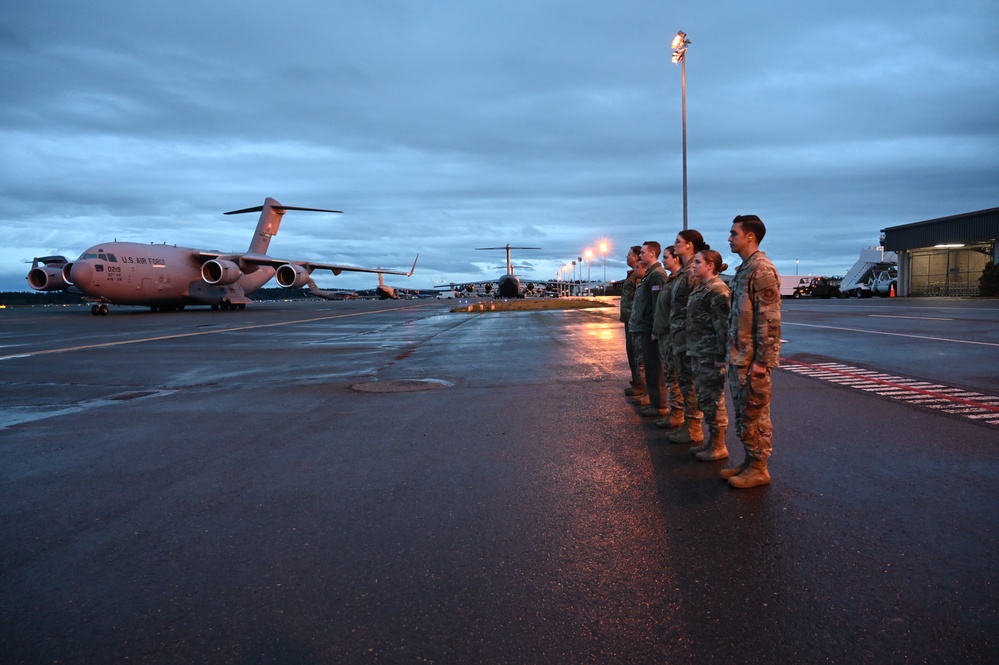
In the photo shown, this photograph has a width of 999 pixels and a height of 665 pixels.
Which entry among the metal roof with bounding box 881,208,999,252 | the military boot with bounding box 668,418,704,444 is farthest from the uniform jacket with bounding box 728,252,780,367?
the metal roof with bounding box 881,208,999,252

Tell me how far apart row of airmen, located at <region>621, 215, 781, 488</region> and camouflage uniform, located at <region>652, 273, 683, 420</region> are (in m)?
0.01

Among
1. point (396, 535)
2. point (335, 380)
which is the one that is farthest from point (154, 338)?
point (396, 535)

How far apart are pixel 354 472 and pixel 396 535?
1316mm

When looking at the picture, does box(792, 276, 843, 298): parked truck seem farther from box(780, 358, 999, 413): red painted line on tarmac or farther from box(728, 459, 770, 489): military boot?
box(728, 459, 770, 489): military boot

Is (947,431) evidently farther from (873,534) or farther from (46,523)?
(46,523)

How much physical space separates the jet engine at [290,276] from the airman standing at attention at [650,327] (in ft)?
111

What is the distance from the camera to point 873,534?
3.27 meters

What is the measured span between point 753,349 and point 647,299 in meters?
2.35

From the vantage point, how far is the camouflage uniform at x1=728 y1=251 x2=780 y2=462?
409 cm

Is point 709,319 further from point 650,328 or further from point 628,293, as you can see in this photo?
point 628,293

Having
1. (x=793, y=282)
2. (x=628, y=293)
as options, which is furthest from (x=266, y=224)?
(x=793, y=282)

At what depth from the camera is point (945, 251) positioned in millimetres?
55875

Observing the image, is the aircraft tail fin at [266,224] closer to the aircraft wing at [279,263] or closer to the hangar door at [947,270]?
the aircraft wing at [279,263]

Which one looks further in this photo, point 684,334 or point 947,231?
point 947,231
